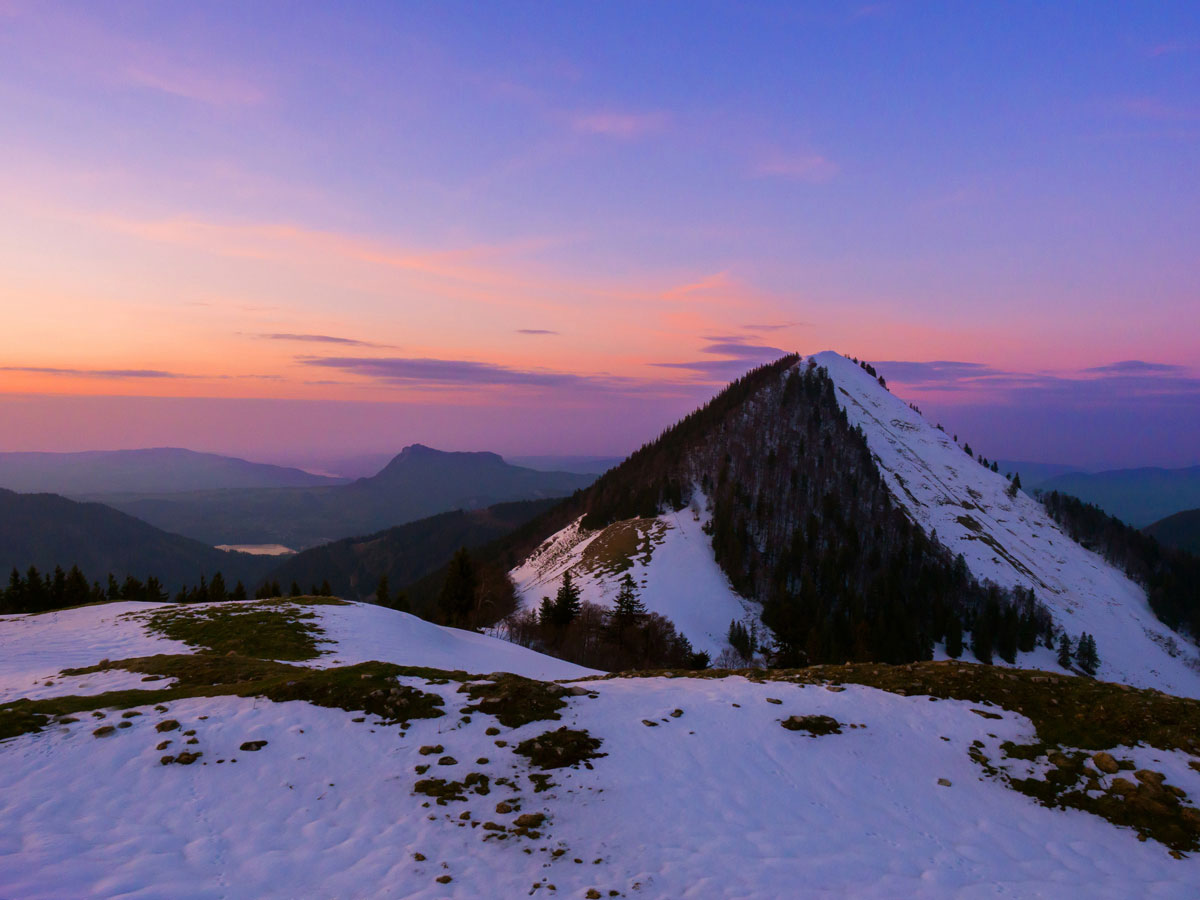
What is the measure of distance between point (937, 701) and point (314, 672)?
1953 centimetres

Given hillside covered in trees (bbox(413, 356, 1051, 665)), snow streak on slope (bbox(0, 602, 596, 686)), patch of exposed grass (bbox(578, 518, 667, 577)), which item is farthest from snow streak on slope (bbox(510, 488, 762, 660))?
snow streak on slope (bbox(0, 602, 596, 686))

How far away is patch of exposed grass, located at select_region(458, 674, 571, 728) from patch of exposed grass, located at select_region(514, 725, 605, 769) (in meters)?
0.98

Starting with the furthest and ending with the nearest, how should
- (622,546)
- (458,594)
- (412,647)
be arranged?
(622,546)
(458,594)
(412,647)

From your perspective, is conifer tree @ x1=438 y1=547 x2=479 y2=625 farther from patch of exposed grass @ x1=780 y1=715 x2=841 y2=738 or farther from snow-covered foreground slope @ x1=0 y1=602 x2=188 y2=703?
patch of exposed grass @ x1=780 y1=715 x2=841 y2=738

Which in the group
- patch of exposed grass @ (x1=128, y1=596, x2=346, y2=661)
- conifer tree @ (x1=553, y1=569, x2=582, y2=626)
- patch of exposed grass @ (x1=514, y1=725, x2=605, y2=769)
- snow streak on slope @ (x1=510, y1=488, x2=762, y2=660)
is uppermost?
patch of exposed grass @ (x1=514, y1=725, x2=605, y2=769)

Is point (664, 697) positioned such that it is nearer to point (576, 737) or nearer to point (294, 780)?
point (576, 737)

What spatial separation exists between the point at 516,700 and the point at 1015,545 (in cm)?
17162

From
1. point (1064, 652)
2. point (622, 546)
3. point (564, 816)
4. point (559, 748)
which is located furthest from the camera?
point (622, 546)

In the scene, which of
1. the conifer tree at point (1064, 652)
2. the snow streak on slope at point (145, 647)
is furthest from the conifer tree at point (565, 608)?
the conifer tree at point (1064, 652)

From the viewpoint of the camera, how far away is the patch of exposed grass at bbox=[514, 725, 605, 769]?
45.7 feet

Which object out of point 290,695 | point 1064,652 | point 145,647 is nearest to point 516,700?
point 290,695

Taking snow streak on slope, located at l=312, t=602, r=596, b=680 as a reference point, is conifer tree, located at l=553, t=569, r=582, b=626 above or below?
below

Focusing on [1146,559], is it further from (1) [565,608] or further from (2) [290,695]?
(2) [290,695]

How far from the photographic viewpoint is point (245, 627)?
102 feet
